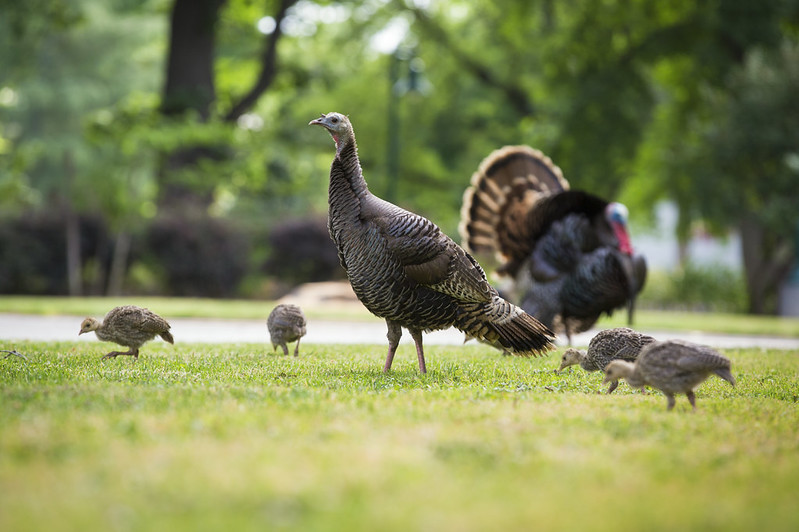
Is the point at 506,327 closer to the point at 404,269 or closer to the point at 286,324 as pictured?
the point at 404,269

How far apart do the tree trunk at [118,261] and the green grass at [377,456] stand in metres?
16.5

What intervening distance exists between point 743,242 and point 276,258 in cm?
1324

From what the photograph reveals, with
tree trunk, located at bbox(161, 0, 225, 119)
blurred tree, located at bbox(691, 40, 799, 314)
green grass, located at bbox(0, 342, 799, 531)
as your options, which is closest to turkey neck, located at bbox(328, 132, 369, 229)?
green grass, located at bbox(0, 342, 799, 531)

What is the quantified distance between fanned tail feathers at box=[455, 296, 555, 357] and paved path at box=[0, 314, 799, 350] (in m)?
3.94

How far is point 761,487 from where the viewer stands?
383 cm

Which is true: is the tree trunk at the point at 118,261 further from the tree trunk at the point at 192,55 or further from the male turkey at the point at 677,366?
the male turkey at the point at 677,366

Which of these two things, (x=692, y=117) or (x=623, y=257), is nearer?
(x=623, y=257)

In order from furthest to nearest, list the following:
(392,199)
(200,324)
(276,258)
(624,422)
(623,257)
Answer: (392,199)
(276,258)
(200,324)
(623,257)
(624,422)

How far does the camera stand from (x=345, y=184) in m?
7.25

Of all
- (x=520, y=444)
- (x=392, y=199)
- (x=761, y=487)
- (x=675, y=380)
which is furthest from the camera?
(x=392, y=199)

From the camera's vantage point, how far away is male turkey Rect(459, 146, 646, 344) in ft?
33.1

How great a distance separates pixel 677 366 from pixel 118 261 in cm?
1941

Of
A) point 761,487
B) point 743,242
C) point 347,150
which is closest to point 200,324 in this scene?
point 347,150

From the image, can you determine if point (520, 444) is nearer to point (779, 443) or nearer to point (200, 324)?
point (779, 443)
